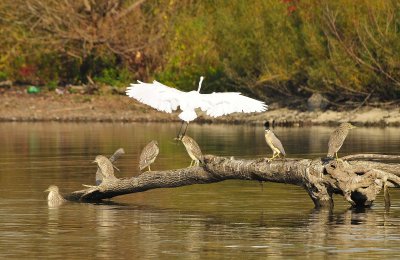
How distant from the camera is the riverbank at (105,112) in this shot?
1769 inches

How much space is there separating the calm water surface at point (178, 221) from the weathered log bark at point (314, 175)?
35 cm

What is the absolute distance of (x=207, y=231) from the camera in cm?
1845

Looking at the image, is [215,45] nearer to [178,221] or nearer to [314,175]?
[314,175]

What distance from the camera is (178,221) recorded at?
1959 cm

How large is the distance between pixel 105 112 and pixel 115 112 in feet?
1.15

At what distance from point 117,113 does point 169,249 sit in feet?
105

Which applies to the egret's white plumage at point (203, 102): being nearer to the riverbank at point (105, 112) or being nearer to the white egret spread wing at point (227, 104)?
the white egret spread wing at point (227, 104)

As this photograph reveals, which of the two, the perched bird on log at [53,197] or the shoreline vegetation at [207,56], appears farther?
the shoreline vegetation at [207,56]

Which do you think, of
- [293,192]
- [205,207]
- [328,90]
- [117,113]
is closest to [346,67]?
[328,90]

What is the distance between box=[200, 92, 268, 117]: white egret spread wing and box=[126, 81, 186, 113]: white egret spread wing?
0.46m

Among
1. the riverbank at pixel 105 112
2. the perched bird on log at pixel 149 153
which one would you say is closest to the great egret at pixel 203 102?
the perched bird on log at pixel 149 153

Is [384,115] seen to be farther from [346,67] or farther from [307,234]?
[307,234]

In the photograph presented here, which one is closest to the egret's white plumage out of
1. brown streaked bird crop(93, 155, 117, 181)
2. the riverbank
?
brown streaked bird crop(93, 155, 117, 181)

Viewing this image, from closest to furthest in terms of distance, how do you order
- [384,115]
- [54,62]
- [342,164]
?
[342,164]
[384,115]
[54,62]
